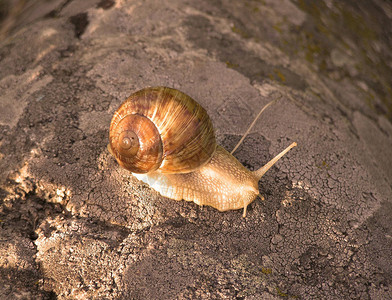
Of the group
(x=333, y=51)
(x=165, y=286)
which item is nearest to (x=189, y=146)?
(x=165, y=286)

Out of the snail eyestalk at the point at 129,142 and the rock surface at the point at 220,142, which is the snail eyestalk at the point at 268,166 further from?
the snail eyestalk at the point at 129,142

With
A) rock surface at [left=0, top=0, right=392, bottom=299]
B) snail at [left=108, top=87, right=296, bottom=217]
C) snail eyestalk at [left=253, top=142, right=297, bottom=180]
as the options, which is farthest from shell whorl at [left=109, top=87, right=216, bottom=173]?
snail eyestalk at [left=253, top=142, right=297, bottom=180]

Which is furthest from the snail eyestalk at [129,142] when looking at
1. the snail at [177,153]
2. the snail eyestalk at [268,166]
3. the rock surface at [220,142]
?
the snail eyestalk at [268,166]

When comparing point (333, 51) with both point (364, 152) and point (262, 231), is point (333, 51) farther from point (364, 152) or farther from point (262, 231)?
point (262, 231)

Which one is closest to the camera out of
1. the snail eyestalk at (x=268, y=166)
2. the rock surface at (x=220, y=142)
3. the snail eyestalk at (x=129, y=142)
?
the rock surface at (x=220, y=142)

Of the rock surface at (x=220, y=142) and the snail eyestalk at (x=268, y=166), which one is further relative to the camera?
the snail eyestalk at (x=268, y=166)
